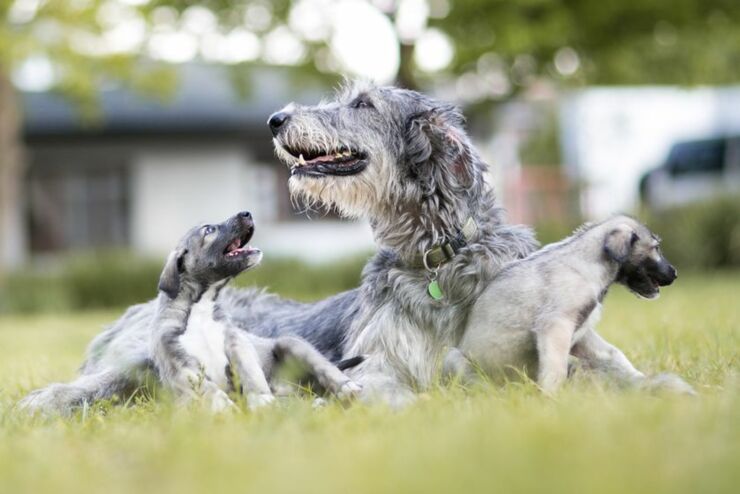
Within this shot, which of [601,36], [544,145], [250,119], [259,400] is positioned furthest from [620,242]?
[544,145]

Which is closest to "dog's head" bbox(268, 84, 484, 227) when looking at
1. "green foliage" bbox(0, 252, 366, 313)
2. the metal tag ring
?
the metal tag ring

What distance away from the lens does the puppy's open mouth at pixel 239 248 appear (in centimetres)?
599

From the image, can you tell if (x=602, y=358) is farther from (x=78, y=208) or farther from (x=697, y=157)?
(x=78, y=208)

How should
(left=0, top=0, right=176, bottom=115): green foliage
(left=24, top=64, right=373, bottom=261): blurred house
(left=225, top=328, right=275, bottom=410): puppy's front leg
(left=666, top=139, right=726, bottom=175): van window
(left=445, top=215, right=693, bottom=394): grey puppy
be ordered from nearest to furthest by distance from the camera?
(left=445, top=215, right=693, bottom=394): grey puppy → (left=225, top=328, right=275, bottom=410): puppy's front leg → (left=0, top=0, right=176, bottom=115): green foliage → (left=24, top=64, right=373, bottom=261): blurred house → (left=666, top=139, right=726, bottom=175): van window

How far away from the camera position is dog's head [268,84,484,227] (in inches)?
228

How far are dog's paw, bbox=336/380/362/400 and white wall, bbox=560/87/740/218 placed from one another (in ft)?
102

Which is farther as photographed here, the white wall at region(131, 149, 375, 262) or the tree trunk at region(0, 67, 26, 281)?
the white wall at region(131, 149, 375, 262)

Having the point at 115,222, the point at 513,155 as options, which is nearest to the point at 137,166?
the point at 115,222

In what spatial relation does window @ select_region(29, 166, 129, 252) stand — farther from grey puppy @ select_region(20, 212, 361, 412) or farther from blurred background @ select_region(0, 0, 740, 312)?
grey puppy @ select_region(20, 212, 361, 412)

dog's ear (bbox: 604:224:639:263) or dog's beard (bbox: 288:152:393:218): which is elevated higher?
dog's beard (bbox: 288:152:393:218)

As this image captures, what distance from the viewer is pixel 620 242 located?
5.24 m

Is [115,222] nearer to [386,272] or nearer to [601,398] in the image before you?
[386,272]

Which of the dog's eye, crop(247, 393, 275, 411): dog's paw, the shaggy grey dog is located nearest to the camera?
crop(247, 393, 275, 411): dog's paw

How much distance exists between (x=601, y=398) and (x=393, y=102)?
8.61ft
